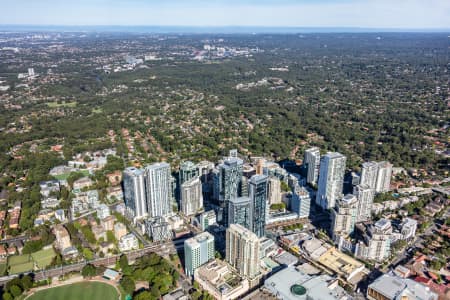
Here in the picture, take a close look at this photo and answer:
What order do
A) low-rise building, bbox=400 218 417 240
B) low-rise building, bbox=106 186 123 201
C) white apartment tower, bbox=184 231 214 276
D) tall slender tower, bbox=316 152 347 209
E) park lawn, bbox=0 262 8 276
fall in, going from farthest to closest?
low-rise building, bbox=106 186 123 201, tall slender tower, bbox=316 152 347 209, low-rise building, bbox=400 218 417 240, park lawn, bbox=0 262 8 276, white apartment tower, bbox=184 231 214 276

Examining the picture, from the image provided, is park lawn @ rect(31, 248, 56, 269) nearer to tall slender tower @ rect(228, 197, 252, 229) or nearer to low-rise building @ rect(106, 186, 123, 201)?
low-rise building @ rect(106, 186, 123, 201)

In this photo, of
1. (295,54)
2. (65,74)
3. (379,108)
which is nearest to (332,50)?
(295,54)

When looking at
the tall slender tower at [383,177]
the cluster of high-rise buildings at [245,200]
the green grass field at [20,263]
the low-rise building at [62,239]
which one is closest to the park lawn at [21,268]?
the green grass field at [20,263]

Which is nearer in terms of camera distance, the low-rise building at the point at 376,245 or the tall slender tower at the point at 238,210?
the tall slender tower at the point at 238,210

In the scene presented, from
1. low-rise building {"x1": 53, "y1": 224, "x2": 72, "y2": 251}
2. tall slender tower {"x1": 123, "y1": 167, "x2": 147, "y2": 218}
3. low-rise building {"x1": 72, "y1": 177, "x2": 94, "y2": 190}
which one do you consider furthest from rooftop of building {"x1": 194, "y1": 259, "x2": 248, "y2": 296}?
low-rise building {"x1": 72, "y1": 177, "x2": 94, "y2": 190}

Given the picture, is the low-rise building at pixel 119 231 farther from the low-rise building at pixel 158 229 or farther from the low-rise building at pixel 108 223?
the low-rise building at pixel 158 229

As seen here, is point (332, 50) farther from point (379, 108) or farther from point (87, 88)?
point (87, 88)
